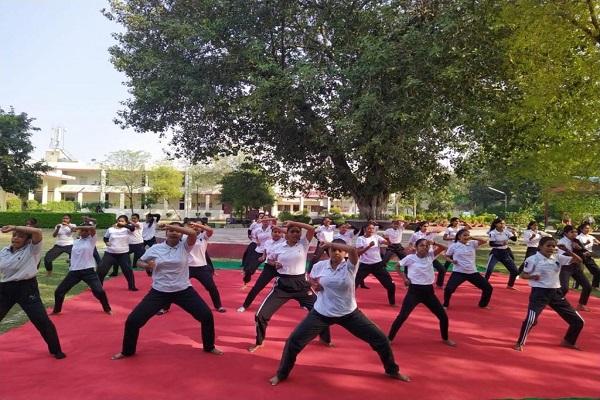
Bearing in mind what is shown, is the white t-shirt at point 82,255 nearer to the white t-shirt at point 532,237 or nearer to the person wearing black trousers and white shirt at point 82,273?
the person wearing black trousers and white shirt at point 82,273

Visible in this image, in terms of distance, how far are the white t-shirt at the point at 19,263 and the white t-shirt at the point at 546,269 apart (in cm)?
682

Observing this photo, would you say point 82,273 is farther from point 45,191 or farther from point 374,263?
point 45,191

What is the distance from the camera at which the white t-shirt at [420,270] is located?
721 centimetres

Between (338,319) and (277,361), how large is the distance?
1.26 metres

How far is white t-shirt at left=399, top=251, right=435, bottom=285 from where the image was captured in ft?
23.7

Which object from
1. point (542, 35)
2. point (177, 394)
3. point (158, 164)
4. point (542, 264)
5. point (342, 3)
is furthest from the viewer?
point (158, 164)

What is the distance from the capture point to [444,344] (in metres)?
7.35

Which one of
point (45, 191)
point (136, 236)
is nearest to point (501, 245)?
point (136, 236)

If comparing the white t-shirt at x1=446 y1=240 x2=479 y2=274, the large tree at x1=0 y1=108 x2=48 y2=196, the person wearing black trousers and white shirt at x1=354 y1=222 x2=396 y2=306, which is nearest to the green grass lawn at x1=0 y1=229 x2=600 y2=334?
the white t-shirt at x1=446 y1=240 x2=479 y2=274

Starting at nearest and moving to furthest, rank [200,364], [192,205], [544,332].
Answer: [200,364] → [544,332] → [192,205]

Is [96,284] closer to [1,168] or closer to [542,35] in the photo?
[542,35]

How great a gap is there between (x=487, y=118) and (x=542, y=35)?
3.09 meters

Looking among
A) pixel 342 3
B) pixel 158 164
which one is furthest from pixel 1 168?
pixel 342 3

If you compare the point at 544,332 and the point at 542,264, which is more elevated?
the point at 542,264
